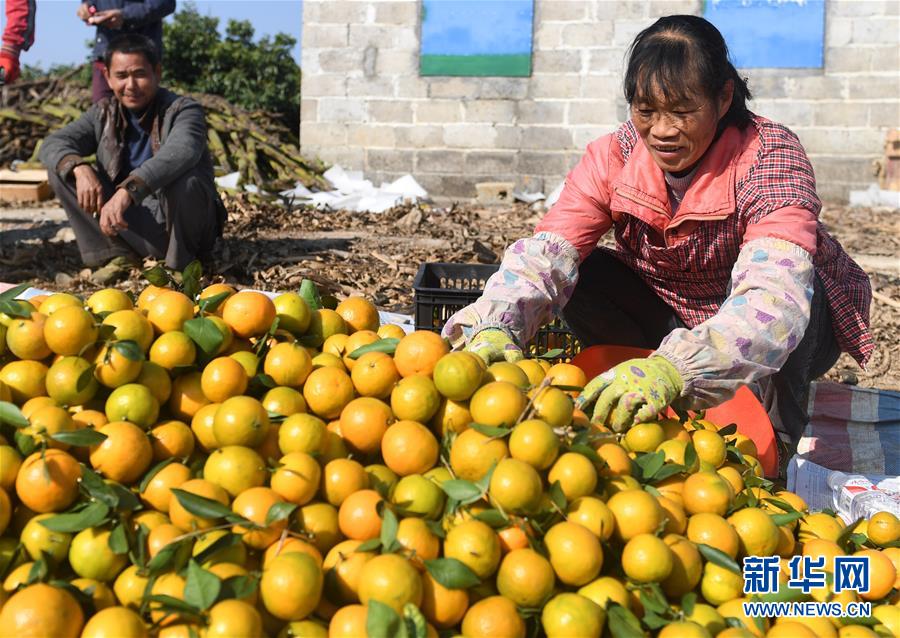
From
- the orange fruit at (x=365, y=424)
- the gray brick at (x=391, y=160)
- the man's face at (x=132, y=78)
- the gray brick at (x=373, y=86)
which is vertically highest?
the gray brick at (x=373, y=86)

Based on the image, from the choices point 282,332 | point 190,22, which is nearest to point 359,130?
point 190,22

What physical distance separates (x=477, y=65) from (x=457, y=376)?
7.86 m

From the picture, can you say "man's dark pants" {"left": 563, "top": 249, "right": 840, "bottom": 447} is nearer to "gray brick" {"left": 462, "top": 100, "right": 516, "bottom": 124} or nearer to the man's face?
the man's face

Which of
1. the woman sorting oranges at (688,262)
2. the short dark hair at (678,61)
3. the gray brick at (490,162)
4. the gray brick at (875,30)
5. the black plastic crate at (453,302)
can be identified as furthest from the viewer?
the gray brick at (490,162)

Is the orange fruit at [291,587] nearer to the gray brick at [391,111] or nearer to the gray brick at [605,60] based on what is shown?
the gray brick at [605,60]

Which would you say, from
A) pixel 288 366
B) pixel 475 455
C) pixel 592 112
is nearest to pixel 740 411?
pixel 475 455

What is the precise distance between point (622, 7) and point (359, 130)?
3.01 meters

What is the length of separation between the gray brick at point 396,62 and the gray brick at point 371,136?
583 millimetres

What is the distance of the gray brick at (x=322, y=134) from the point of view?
9.48 m

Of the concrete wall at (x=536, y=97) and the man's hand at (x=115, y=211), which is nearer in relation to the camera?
the man's hand at (x=115, y=211)

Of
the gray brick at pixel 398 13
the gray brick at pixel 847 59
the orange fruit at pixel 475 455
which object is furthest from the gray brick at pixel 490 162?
the orange fruit at pixel 475 455

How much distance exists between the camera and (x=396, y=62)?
360 inches

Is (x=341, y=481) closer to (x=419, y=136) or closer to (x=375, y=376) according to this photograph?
(x=375, y=376)

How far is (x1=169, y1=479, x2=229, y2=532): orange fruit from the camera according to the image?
1.45 meters
